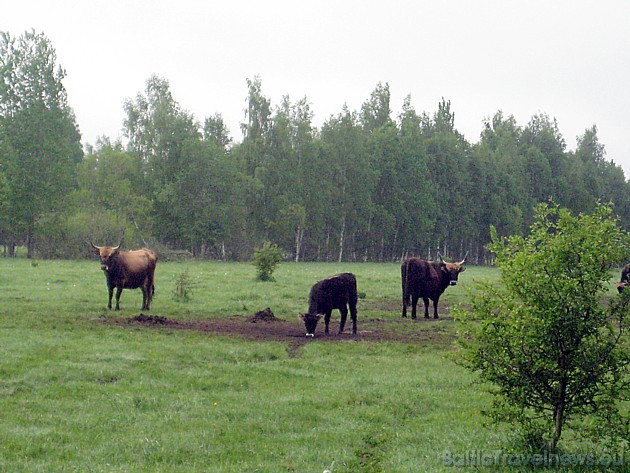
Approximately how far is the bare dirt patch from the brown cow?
2188 mm

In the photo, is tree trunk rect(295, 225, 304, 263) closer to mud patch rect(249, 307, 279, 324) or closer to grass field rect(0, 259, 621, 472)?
A: mud patch rect(249, 307, 279, 324)

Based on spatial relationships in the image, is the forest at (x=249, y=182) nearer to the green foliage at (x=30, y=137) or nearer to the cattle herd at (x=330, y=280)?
the green foliage at (x=30, y=137)

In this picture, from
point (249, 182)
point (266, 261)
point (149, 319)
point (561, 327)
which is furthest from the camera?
point (249, 182)

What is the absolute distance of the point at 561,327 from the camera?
6797 millimetres

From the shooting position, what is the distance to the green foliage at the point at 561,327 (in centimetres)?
672

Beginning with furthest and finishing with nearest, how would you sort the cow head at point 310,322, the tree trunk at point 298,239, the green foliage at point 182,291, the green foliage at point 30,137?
the tree trunk at point 298,239 < the green foliage at point 30,137 < the green foliage at point 182,291 < the cow head at point 310,322

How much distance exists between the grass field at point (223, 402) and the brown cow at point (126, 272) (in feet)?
7.64

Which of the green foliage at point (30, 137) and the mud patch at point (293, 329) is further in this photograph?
the green foliage at point (30, 137)

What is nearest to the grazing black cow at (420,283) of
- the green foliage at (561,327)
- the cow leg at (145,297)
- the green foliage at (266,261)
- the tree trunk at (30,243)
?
the cow leg at (145,297)

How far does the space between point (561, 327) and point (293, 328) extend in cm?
1093

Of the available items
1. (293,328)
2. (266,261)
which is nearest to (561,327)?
(293,328)

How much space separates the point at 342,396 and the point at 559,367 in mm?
3959

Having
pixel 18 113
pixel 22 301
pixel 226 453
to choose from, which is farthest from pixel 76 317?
pixel 18 113

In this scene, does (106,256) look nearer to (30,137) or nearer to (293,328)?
(293,328)
